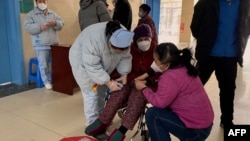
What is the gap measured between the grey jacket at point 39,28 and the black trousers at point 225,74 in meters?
1.99

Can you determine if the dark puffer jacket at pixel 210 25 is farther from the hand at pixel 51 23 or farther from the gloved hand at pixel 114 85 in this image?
the hand at pixel 51 23

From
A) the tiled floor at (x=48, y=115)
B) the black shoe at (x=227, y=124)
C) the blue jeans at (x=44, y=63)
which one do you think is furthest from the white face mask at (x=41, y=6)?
the black shoe at (x=227, y=124)

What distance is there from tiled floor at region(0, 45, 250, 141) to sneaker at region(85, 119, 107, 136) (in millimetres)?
189

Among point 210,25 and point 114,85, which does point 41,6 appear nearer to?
point 114,85

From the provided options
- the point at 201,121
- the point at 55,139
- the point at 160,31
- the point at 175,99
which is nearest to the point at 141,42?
the point at 175,99

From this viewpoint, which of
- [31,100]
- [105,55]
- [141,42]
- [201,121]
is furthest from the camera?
[31,100]

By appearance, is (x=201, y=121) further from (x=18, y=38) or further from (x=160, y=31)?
(x=160, y=31)

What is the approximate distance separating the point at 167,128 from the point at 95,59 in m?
0.68

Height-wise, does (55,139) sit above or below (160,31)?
below

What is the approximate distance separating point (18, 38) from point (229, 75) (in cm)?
261

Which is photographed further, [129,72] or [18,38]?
[18,38]

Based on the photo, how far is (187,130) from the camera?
143cm

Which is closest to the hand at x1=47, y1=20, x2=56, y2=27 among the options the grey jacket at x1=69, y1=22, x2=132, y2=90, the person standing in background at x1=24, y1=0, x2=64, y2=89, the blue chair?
the person standing in background at x1=24, y1=0, x2=64, y2=89

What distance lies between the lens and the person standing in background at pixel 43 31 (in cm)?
296
